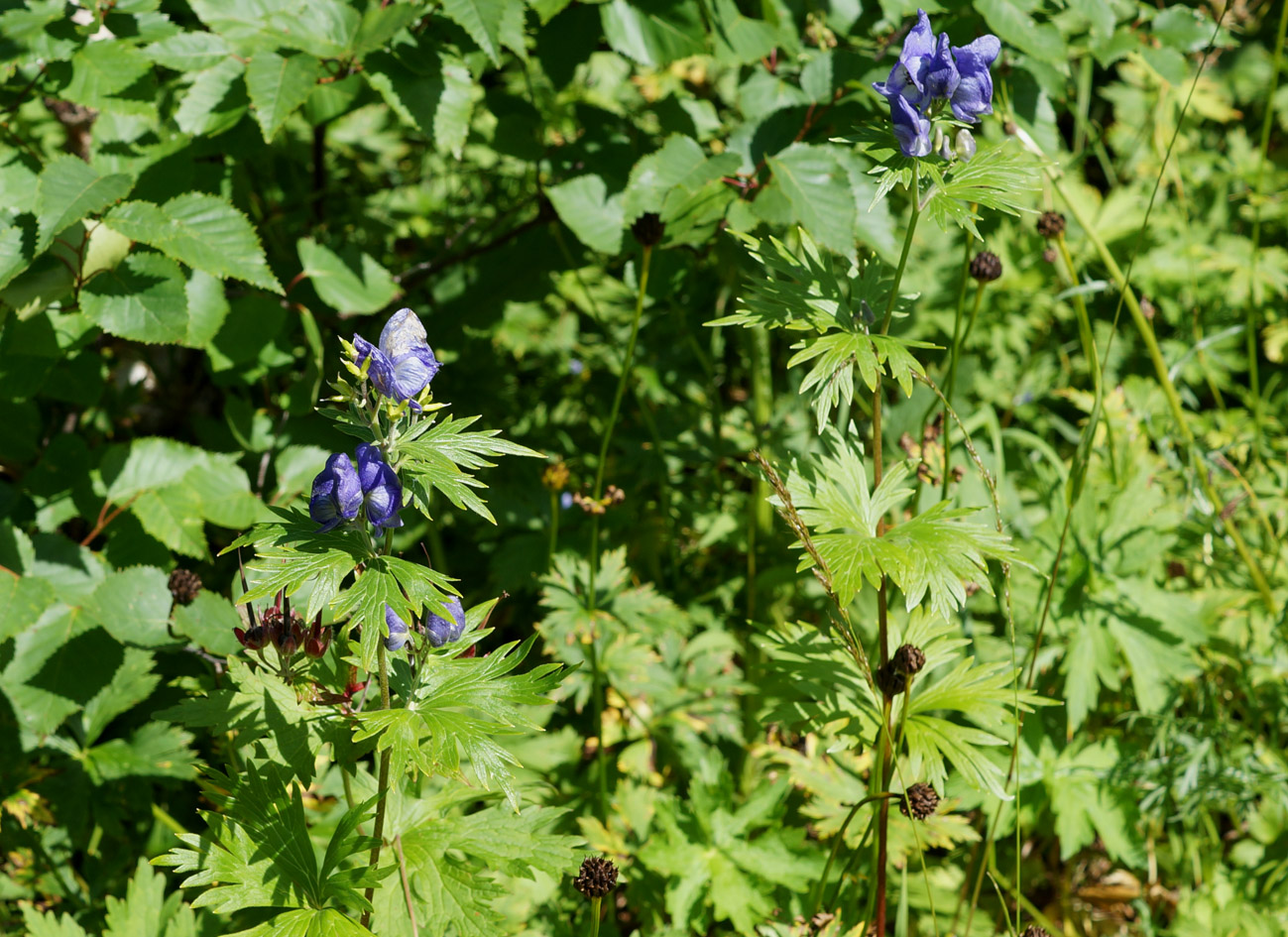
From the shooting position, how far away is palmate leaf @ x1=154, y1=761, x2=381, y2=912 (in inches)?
51.3

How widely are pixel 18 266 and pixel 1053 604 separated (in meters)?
2.29

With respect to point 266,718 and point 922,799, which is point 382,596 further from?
point 922,799

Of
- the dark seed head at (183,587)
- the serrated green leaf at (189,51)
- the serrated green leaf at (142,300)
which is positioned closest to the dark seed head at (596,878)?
the dark seed head at (183,587)

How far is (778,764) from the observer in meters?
2.55

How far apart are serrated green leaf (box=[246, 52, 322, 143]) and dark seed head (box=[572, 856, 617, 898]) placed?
1.42 meters

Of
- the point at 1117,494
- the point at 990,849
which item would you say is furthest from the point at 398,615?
the point at 1117,494

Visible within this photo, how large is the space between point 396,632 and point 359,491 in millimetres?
227

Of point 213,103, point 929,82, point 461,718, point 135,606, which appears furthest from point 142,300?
point 929,82

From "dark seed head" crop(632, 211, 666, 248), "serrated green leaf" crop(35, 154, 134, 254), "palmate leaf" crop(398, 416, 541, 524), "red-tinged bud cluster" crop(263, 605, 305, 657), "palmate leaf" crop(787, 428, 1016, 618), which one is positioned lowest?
"palmate leaf" crop(787, 428, 1016, 618)

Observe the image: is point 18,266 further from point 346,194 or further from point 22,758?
point 346,194

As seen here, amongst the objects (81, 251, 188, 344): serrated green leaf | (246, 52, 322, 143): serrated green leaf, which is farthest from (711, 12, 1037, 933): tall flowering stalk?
(81, 251, 188, 344): serrated green leaf

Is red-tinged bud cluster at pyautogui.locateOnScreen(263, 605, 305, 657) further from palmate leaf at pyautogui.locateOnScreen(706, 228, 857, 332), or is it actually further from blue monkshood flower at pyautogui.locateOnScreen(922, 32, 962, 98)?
blue monkshood flower at pyautogui.locateOnScreen(922, 32, 962, 98)

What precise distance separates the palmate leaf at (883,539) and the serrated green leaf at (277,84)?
3.93 ft

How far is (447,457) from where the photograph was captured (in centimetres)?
119
